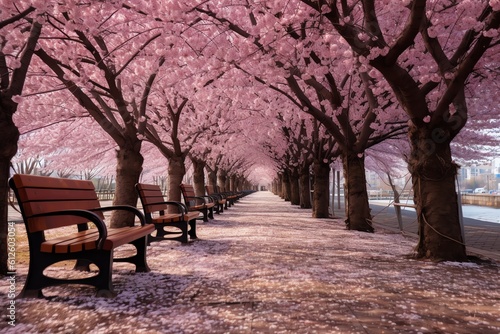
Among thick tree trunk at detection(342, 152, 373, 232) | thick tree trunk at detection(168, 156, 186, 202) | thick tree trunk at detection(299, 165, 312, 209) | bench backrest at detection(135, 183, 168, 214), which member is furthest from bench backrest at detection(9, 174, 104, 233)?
thick tree trunk at detection(299, 165, 312, 209)

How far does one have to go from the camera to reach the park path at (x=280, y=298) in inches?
109

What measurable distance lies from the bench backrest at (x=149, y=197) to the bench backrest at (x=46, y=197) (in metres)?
1.40

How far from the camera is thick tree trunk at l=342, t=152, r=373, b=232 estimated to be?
9727 millimetres

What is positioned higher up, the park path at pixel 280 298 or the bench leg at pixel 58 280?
the bench leg at pixel 58 280

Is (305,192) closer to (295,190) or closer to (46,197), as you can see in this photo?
(295,190)

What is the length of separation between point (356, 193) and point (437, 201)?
4313 millimetres

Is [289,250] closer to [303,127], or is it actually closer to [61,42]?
[61,42]

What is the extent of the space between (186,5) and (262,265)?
4.97 metres

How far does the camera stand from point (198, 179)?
18359mm

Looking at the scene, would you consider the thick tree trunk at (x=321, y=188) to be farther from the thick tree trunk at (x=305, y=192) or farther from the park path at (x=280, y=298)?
the park path at (x=280, y=298)

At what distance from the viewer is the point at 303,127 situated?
673 inches

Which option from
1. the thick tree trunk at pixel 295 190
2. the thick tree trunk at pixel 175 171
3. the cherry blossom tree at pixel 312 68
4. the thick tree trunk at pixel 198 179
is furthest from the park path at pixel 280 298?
the thick tree trunk at pixel 295 190

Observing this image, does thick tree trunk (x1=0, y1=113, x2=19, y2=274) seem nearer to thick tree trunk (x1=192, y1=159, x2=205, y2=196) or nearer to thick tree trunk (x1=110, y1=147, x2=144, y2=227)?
thick tree trunk (x1=110, y1=147, x2=144, y2=227)

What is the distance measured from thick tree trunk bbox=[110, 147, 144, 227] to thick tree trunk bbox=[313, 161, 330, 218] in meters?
7.28
